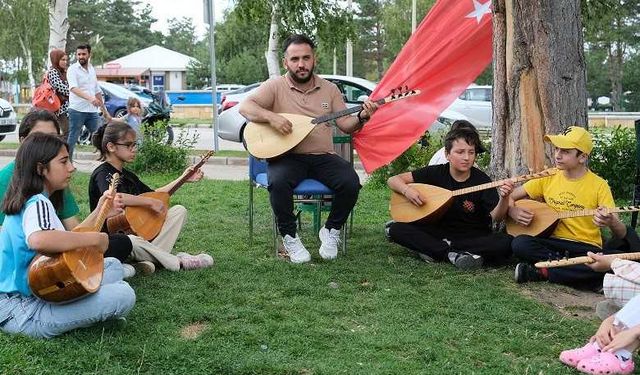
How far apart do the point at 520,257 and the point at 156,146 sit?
21.0 feet

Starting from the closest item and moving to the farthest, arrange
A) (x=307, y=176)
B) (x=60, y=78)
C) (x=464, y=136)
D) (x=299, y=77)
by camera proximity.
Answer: (x=464, y=136)
(x=307, y=176)
(x=299, y=77)
(x=60, y=78)

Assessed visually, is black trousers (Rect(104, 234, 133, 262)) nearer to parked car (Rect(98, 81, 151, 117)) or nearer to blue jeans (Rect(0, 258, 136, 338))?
blue jeans (Rect(0, 258, 136, 338))

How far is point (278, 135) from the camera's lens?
5586 mm

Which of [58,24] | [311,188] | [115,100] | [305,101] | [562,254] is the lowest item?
[562,254]

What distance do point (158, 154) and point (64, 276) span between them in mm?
7106

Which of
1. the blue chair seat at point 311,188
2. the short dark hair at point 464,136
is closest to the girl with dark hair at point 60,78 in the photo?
the blue chair seat at point 311,188

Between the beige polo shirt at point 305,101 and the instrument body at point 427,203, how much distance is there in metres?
0.62

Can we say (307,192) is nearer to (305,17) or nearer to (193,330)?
(193,330)

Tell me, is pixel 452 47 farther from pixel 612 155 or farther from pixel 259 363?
pixel 259 363

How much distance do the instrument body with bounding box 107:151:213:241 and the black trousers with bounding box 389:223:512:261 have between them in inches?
60.9

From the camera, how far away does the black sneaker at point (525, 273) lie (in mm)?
4883

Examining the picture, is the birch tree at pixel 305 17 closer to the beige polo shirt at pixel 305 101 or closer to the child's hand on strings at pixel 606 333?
the beige polo shirt at pixel 305 101

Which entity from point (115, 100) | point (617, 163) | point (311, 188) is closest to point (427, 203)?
point (311, 188)

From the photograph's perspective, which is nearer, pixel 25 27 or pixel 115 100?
pixel 115 100
